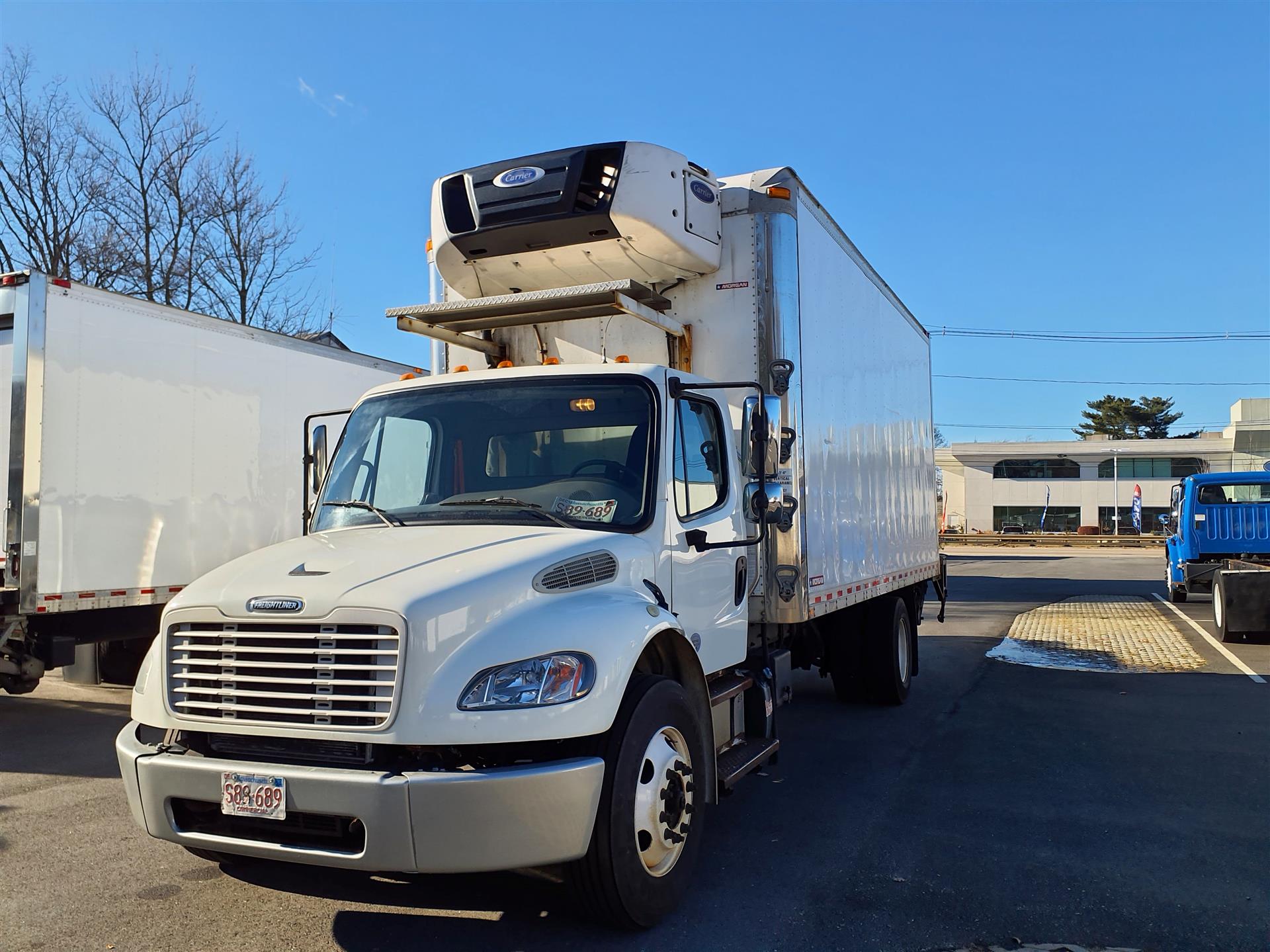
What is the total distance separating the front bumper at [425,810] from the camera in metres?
3.44

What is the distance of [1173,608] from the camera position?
19.3m

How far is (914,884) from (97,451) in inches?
290

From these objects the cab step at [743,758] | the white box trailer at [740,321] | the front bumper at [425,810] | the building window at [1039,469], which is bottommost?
the cab step at [743,758]

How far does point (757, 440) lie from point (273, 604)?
257cm

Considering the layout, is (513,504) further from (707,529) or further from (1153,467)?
(1153,467)

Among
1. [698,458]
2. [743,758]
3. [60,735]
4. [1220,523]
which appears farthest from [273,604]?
[1220,523]

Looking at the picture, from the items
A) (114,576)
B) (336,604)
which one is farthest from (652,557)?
(114,576)

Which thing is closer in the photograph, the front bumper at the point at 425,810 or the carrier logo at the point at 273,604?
the front bumper at the point at 425,810

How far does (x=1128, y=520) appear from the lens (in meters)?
62.0

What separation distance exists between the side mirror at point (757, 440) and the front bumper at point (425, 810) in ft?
6.80

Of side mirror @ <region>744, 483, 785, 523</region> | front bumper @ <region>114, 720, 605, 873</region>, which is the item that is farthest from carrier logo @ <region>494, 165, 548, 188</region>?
front bumper @ <region>114, 720, 605, 873</region>

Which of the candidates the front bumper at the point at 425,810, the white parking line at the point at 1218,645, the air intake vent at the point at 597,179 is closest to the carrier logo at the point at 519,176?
the air intake vent at the point at 597,179

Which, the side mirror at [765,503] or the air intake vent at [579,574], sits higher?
the side mirror at [765,503]

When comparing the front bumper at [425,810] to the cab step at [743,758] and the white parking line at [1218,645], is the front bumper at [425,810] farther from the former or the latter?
the white parking line at [1218,645]
